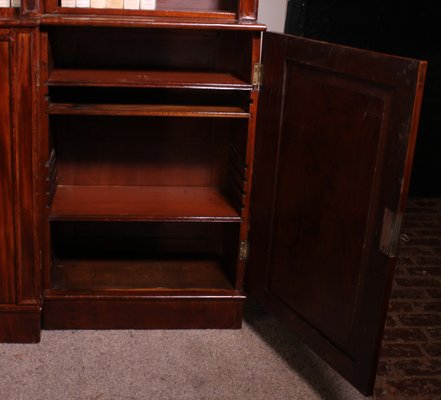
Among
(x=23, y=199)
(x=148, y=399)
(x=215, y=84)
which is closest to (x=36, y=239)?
(x=23, y=199)

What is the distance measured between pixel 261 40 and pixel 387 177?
921mm

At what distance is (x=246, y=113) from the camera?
269 centimetres

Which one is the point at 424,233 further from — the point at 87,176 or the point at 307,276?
the point at 87,176

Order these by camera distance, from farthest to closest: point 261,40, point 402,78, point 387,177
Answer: point 261,40 → point 387,177 → point 402,78

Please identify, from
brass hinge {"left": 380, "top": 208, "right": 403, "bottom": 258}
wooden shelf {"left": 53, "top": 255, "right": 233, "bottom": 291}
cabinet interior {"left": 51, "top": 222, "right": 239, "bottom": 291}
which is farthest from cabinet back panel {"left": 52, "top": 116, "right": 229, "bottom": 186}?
brass hinge {"left": 380, "top": 208, "right": 403, "bottom": 258}

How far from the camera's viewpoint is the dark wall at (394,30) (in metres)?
3.93

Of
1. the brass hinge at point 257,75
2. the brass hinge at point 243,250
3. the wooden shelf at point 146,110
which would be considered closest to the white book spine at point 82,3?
the wooden shelf at point 146,110

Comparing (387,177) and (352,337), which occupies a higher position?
(387,177)

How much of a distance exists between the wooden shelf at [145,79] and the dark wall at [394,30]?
3.40 ft

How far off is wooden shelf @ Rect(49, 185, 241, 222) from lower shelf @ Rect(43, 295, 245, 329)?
352 millimetres

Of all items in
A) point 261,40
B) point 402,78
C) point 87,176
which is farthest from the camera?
point 87,176

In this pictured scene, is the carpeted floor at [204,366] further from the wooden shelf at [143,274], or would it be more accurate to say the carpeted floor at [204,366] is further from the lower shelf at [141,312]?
the wooden shelf at [143,274]

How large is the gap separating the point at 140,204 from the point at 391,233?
1184 mm

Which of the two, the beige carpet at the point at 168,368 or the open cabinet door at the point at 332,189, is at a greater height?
the open cabinet door at the point at 332,189
